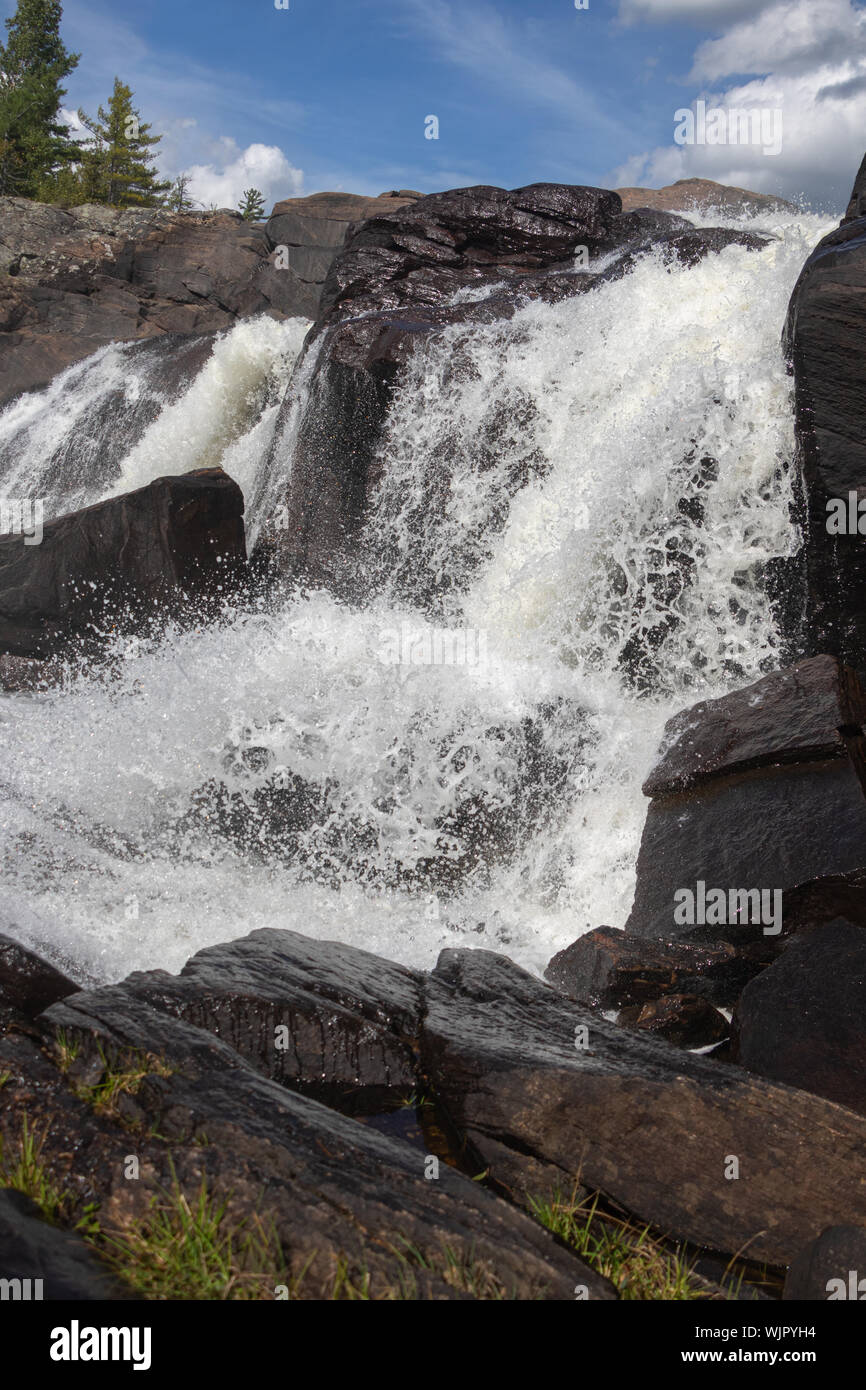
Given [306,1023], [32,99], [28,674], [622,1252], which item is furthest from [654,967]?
[32,99]

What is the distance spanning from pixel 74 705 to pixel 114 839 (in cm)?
304

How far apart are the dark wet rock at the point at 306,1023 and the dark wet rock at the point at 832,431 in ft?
18.9

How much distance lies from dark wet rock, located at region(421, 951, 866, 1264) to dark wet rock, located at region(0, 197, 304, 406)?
27399 millimetres

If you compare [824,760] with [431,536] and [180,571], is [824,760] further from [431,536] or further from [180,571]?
[180,571]

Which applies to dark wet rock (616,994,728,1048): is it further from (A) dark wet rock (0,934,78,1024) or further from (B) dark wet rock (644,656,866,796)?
(A) dark wet rock (0,934,78,1024)

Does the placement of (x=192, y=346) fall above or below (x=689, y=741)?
above

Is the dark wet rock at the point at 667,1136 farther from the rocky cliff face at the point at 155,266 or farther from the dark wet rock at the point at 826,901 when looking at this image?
the rocky cliff face at the point at 155,266

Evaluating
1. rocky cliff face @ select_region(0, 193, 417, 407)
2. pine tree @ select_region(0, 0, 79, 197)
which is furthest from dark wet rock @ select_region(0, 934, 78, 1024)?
pine tree @ select_region(0, 0, 79, 197)

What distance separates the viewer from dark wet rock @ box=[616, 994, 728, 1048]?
18.7 feet

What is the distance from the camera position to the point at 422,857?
8.08 metres

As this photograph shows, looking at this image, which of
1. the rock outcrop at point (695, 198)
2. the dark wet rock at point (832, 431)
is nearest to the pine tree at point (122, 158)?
the rock outcrop at point (695, 198)

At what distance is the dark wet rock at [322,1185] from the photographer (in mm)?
3055

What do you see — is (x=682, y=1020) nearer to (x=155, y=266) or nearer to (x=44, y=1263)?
(x=44, y=1263)

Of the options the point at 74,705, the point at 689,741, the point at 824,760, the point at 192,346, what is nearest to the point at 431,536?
the point at 74,705
